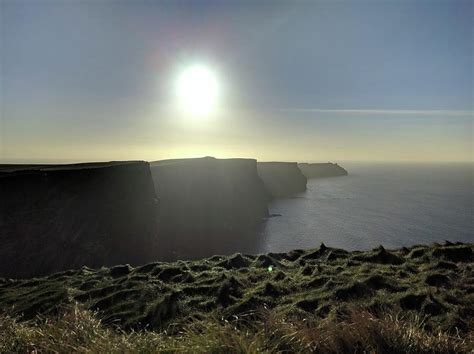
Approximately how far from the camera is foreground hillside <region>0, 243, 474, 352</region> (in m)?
4.54

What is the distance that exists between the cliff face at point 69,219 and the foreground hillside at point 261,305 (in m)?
15.4

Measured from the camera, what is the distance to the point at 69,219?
121 feet

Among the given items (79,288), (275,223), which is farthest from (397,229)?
(79,288)

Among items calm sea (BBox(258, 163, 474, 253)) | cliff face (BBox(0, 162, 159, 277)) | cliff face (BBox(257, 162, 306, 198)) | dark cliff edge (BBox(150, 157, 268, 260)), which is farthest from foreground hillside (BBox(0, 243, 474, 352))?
cliff face (BBox(257, 162, 306, 198))

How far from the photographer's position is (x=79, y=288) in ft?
45.5

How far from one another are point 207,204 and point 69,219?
69510 millimetres

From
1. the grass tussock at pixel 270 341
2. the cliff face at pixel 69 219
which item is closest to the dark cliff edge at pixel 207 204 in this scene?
the cliff face at pixel 69 219

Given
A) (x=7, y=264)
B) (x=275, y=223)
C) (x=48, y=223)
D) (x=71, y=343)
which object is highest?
(x=71, y=343)

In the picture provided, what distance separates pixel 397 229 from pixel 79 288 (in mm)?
77526

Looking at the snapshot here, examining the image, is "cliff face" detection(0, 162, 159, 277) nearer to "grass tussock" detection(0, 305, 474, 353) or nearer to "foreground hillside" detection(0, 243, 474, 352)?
"foreground hillside" detection(0, 243, 474, 352)

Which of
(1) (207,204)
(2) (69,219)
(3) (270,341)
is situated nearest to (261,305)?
(3) (270,341)

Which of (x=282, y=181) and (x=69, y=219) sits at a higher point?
(x=69, y=219)

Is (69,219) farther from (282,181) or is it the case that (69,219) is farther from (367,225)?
(282,181)

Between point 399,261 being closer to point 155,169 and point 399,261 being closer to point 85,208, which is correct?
point 85,208
